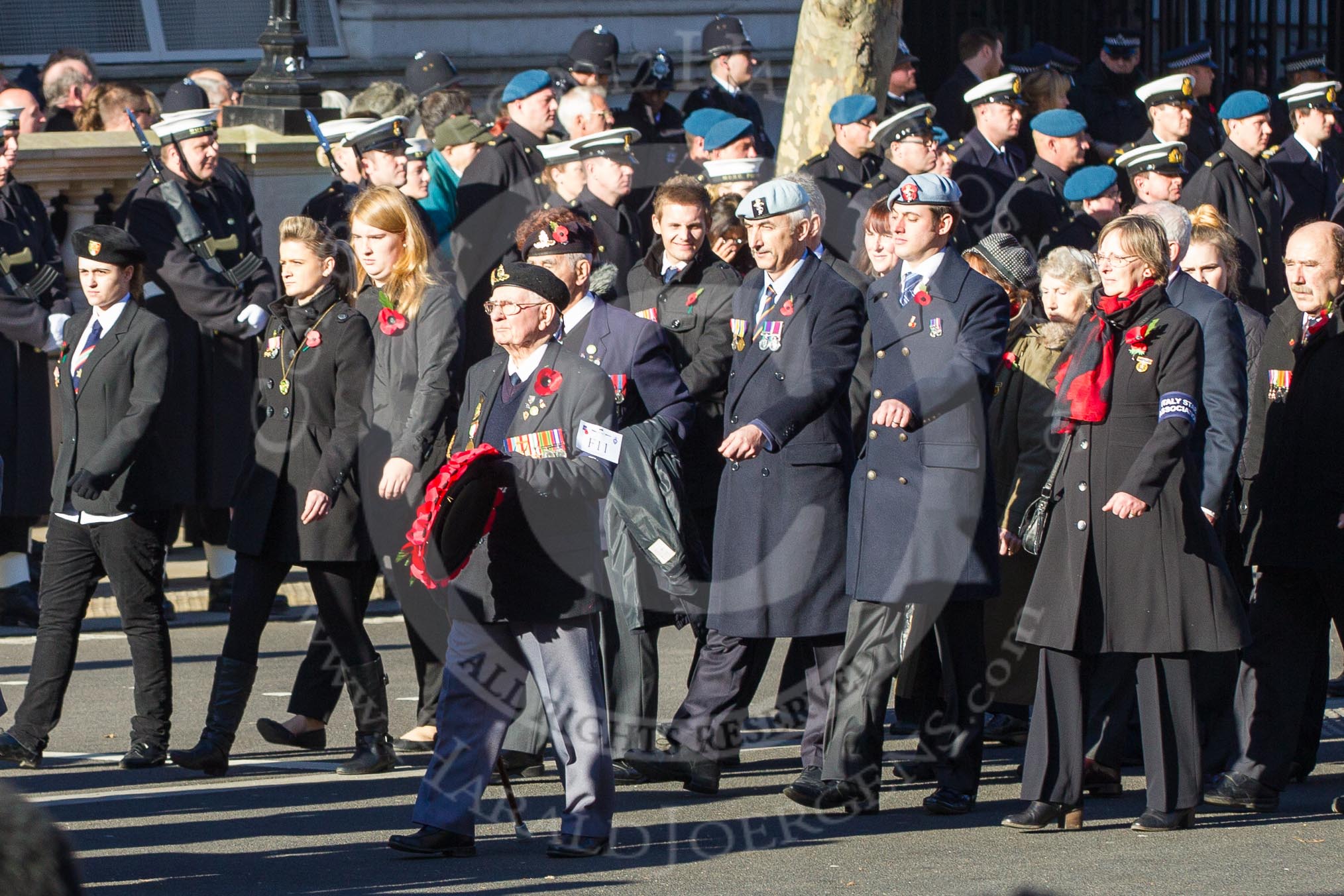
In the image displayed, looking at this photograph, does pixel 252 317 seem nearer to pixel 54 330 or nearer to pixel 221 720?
pixel 54 330

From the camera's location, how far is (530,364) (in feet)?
20.6

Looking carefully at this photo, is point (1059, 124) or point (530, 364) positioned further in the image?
point (1059, 124)

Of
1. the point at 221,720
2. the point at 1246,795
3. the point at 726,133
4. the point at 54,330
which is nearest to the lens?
the point at 1246,795

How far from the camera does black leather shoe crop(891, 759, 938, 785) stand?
7336 millimetres

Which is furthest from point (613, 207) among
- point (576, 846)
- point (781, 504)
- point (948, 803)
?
point (576, 846)

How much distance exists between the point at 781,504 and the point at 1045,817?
1299 millimetres

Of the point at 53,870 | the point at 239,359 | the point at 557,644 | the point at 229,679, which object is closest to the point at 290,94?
the point at 239,359

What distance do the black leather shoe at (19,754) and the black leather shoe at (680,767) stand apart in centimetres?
194

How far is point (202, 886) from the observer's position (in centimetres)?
588

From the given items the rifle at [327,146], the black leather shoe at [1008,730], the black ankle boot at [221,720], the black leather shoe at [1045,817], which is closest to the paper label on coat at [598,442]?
the black leather shoe at [1045,817]

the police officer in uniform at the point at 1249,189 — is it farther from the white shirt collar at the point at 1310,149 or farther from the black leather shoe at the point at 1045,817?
the black leather shoe at the point at 1045,817

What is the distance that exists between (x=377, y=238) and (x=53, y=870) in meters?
5.45

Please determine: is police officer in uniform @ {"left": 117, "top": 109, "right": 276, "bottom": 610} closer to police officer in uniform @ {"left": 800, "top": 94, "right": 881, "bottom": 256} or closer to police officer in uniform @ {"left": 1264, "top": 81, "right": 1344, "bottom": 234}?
police officer in uniform @ {"left": 800, "top": 94, "right": 881, "bottom": 256}

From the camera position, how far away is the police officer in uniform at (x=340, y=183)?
1054 centimetres
